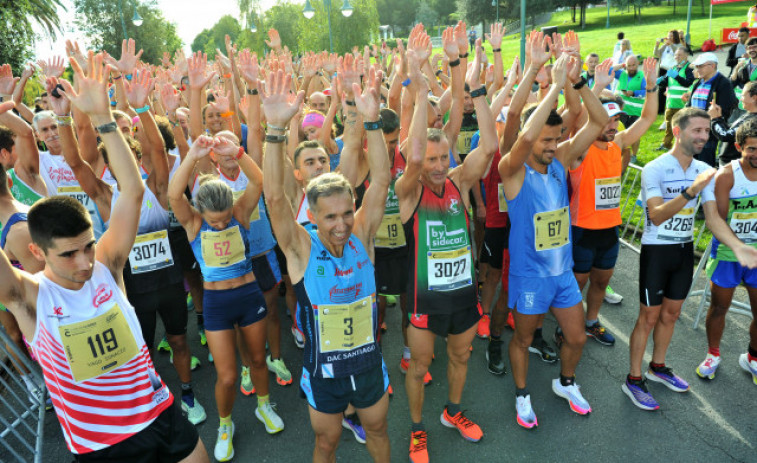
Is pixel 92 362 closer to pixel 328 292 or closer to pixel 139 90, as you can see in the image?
pixel 328 292

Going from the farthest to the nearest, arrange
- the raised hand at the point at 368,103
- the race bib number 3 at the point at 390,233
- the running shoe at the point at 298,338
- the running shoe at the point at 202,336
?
the running shoe at the point at 202,336, the running shoe at the point at 298,338, the race bib number 3 at the point at 390,233, the raised hand at the point at 368,103

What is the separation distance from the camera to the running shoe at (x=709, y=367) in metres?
4.22

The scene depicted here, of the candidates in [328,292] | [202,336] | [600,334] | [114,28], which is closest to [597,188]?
[600,334]

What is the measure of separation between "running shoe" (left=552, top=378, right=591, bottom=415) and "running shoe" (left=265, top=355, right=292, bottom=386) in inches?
96.3

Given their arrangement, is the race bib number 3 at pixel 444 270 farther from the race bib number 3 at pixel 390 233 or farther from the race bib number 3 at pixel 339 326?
the race bib number 3 at pixel 390 233

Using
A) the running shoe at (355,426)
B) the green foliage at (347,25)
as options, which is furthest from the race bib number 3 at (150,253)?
the green foliage at (347,25)

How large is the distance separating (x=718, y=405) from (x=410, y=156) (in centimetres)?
326

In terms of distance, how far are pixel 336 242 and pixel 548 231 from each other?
1.84 m

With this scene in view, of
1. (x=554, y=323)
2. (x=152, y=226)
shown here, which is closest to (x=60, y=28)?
(x=152, y=226)

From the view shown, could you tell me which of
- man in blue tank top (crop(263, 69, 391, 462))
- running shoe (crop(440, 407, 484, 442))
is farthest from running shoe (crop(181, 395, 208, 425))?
running shoe (crop(440, 407, 484, 442))

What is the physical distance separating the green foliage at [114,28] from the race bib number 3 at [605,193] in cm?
4544

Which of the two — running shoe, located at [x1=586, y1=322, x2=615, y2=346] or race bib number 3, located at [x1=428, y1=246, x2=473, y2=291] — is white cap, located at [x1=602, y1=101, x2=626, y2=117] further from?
race bib number 3, located at [x1=428, y1=246, x2=473, y2=291]

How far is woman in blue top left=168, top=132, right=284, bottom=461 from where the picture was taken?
3.62 meters

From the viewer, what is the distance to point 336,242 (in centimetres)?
285
